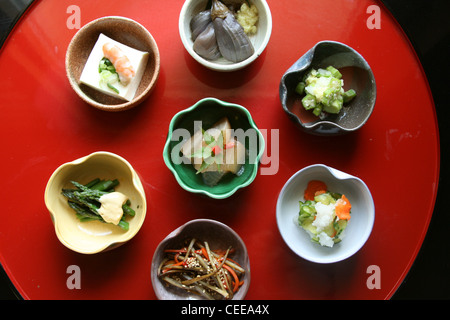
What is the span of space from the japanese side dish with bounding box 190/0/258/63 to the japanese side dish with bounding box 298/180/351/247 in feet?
2.51

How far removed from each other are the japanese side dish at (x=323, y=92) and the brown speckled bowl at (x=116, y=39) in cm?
71

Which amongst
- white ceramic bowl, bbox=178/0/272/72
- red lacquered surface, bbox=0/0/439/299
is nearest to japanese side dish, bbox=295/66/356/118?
red lacquered surface, bbox=0/0/439/299

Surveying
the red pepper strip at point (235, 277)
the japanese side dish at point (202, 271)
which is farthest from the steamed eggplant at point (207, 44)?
the red pepper strip at point (235, 277)

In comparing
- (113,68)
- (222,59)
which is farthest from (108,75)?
(222,59)

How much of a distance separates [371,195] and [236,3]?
1.14 metres

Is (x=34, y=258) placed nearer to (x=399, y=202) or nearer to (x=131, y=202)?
(x=131, y=202)

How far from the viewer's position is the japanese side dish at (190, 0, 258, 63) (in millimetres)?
1875

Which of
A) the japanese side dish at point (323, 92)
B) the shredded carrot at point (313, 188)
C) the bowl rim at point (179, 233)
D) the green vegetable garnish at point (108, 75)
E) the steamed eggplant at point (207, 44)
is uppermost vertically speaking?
the steamed eggplant at point (207, 44)

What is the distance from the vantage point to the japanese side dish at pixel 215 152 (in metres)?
1.89

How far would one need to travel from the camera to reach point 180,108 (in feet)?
6.63

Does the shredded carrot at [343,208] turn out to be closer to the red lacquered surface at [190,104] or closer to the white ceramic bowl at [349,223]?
the white ceramic bowl at [349,223]

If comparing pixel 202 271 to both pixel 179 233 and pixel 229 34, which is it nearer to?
pixel 179 233

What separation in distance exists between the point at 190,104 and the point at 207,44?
307 mm

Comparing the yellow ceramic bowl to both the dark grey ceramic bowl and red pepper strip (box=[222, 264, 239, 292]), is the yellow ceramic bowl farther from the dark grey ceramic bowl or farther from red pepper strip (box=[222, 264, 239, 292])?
the dark grey ceramic bowl
